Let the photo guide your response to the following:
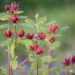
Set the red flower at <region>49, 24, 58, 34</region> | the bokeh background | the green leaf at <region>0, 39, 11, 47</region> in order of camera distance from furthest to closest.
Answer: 1. the bokeh background
2. the red flower at <region>49, 24, 58, 34</region>
3. the green leaf at <region>0, 39, 11, 47</region>

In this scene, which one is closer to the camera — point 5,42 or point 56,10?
point 5,42

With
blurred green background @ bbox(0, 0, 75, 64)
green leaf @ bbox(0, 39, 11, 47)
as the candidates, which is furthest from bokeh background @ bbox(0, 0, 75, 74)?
green leaf @ bbox(0, 39, 11, 47)

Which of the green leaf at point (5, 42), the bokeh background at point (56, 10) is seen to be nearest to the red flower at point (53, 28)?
the green leaf at point (5, 42)

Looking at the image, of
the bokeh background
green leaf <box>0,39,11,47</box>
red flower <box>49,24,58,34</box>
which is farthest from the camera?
the bokeh background

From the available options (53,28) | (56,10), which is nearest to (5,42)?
(53,28)

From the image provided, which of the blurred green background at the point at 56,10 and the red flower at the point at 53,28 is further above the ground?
the red flower at the point at 53,28

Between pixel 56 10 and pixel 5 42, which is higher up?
pixel 5 42

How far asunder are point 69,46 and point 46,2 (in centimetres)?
196

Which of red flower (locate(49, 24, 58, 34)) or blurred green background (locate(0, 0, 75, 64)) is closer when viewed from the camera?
red flower (locate(49, 24, 58, 34))

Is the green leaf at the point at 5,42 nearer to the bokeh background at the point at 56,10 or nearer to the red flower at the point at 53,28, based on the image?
the red flower at the point at 53,28

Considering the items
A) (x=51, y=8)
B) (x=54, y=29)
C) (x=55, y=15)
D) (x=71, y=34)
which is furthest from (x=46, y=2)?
(x=54, y=29)

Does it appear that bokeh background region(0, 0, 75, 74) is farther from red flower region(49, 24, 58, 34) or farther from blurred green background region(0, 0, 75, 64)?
red flower region(49, 24, 58, 34)

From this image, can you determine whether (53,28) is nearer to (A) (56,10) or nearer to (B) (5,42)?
(B) (5,42)

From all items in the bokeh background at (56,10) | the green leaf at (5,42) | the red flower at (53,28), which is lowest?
the bokeh background at (56,10)
